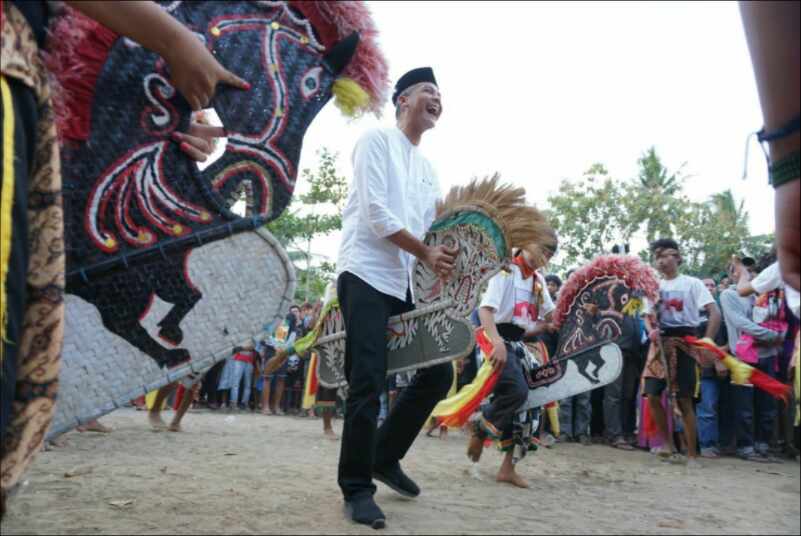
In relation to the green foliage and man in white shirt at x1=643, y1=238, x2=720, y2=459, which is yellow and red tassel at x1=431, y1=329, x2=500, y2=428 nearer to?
man in white shirt at x1=643, y1=238, x2=720, y2=459

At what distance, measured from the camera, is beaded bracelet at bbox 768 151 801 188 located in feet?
3.86

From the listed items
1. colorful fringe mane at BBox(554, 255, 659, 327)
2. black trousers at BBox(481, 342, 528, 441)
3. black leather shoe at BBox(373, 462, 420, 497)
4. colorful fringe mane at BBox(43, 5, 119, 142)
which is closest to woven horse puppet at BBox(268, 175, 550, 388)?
black leather shoe at BBox(373, 462, 420, 497)

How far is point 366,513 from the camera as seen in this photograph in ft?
8.87

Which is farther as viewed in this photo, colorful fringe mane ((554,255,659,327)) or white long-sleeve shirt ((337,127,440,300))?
colorful fringe mane ((554,255,659,327))

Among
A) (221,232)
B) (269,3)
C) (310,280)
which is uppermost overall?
(310,280)

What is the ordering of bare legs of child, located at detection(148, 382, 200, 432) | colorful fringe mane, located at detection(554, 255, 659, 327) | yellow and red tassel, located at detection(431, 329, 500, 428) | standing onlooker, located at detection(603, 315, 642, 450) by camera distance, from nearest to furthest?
yellow and red tassel, located at detection(431, 329, 500, 428) < colorful fringe mane, located at detection(554, 255, 659, 327) < bare legs of child, located at detection(148, 382, 200, 432) < standing onlooker, located at detection(603, 315, 642, 450)

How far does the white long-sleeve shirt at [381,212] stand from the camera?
9.84 feet

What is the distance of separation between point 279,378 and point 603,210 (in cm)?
1738

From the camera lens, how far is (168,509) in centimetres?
287

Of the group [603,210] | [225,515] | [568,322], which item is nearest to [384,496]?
[225,515]

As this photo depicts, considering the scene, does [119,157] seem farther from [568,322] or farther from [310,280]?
[310,280]

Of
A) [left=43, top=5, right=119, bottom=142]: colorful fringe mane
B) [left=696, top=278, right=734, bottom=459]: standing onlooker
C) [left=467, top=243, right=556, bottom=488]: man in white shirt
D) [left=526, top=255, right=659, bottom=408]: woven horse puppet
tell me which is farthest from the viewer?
[left=696, top=278, right=734, bottom=459]: standing onlooker

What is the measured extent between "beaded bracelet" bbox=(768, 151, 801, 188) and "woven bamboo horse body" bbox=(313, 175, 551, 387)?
5.50ft

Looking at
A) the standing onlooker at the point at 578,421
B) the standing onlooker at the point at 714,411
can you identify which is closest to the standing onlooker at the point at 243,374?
the standing onlooker at the point at 578,421
